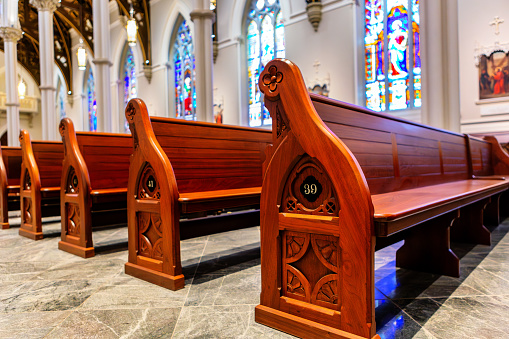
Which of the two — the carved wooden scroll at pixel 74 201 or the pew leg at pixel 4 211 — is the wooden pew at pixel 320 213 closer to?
the carved wooden scroll at pixel 74 201

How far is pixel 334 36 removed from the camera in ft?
27.8

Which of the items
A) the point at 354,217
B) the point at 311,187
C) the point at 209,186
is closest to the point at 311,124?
the point at 311,187

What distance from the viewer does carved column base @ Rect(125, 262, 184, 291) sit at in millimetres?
2059

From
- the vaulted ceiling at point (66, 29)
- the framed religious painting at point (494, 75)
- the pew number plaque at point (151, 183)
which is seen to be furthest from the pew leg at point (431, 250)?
the vaulted ceiling at point (66, 29)

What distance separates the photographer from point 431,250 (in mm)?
2307

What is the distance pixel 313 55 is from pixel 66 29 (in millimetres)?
14330

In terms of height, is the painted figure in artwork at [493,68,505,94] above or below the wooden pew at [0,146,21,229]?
above

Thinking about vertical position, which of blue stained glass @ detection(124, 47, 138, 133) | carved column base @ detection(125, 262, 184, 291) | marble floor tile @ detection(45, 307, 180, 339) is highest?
blue stained glass @ detection(124, 47, 138, 133)

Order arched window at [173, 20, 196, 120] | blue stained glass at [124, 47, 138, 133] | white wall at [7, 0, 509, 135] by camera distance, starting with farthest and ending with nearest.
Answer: blue stained glass at [124, 47, 138, 133]
arched window at [173, 20, 196, 120]
white wall at [7, 0, 509, 135]

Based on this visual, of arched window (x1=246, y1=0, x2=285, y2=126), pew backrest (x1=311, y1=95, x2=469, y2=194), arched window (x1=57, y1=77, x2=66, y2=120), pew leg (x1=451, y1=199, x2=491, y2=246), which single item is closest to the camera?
pew backrest (x1=311, y1=95, x2=469, y2=194)

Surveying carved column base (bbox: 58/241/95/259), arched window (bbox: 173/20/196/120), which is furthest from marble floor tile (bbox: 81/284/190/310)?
arched window (bbox: 173/20/196/120)

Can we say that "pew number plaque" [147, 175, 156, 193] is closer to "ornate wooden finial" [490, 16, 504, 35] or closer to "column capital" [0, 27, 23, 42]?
"ornate wooden finial" [490, 16, 504, 35]

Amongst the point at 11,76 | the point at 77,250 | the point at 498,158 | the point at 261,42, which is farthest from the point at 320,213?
the point at 11,76

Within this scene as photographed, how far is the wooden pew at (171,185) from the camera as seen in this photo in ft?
6.93
